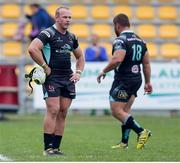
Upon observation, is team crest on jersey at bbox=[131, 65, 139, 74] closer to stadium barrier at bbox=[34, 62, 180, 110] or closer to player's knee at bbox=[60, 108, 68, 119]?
player's knee at bbox=[60, 108, 68, 119]

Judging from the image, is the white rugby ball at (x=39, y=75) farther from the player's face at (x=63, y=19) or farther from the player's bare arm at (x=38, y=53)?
the player's face at (x=63, y=19)

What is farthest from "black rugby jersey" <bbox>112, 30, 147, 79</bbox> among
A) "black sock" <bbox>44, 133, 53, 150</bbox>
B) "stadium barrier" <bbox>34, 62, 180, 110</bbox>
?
"stadium barrier" <bbox>34, 62, 180, 110</bbox>

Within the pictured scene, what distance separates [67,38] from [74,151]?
1.76m

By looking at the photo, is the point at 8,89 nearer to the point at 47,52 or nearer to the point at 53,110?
the point at 47,52

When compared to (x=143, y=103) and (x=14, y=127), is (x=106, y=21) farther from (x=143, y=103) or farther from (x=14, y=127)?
(x=14, y=127)

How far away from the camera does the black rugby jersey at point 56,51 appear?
1045 centimetres

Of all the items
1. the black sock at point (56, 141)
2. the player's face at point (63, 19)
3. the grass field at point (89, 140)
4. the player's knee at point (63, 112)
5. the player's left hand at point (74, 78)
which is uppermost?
the player's face at point (63, 19)

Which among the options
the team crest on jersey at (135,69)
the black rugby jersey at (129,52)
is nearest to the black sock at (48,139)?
the black rugby jersey at (129,52)

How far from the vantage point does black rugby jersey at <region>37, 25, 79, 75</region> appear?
10.5 m

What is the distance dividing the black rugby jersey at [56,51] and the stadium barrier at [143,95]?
8665 millimetres

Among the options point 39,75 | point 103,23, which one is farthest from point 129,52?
point 103,23

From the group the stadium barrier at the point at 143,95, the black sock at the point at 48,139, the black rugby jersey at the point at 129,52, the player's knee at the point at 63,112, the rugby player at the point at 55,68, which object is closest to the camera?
the rugby player at the point at 55,68

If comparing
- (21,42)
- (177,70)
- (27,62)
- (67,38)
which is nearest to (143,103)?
(177,70)

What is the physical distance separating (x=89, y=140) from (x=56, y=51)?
332cm
